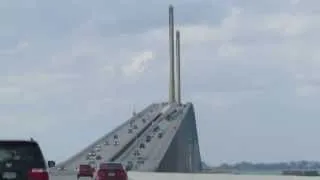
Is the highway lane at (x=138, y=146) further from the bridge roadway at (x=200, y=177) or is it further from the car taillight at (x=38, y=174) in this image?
the car taillight at (x=38, y=174)

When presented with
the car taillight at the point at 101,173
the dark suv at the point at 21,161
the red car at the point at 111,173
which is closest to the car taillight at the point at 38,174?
the dark suv at the point at 21,161

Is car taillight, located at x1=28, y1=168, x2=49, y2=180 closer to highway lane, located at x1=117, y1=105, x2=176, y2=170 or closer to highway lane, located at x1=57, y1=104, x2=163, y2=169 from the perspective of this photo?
highway lane, located at x1=117, y1=105, x2=176, y2=170

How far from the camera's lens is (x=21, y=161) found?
22.3 meters

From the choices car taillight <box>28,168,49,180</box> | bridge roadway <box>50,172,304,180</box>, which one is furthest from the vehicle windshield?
bridge roadway <box>50,172,304,180</box>

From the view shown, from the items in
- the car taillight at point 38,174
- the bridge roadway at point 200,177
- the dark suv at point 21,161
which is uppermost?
the dark suv at point 21,161

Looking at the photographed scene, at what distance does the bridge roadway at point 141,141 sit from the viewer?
425ft

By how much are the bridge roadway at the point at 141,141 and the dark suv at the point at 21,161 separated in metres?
95.8

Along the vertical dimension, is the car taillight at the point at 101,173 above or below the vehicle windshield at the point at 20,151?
below

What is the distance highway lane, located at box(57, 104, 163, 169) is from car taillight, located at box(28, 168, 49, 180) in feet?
358

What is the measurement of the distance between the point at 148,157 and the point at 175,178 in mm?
70712

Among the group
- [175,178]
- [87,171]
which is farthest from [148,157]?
[175,178]

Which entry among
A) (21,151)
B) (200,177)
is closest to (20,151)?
(21,151)

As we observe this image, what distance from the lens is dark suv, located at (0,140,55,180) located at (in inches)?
869

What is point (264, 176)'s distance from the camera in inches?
1720
